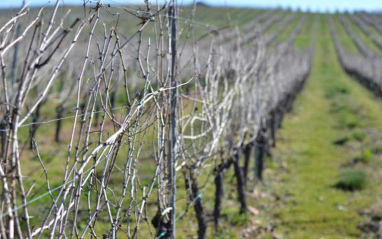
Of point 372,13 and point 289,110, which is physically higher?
point 372,13

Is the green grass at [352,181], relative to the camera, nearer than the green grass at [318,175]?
No

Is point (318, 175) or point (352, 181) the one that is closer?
point (352, 181)

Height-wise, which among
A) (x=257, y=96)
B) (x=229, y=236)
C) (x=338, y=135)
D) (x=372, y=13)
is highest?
(x=372, y=13)

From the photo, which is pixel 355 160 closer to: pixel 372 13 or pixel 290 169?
pixel 290 169

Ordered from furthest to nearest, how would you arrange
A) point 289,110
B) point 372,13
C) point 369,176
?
point 372,13
point 289,110
point 369,176

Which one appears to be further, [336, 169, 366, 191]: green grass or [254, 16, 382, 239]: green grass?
[336, 169, 366, 191]: green grass

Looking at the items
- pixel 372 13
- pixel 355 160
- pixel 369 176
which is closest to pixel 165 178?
pixel 369 176

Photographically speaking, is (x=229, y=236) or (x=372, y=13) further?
(x=372, y=13)

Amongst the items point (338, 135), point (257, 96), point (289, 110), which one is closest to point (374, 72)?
point (289, 110)

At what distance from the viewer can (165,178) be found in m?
4.00

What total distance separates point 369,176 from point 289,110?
32.6 ft

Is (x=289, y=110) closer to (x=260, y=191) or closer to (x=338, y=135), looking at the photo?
(x=338, y=135)

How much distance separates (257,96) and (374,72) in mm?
20054

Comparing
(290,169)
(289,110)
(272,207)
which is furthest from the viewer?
(289,110)
